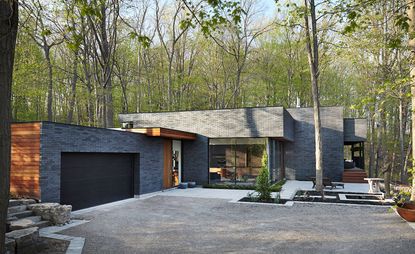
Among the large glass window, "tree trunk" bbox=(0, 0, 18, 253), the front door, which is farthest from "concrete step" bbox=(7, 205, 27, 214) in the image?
the large glass window

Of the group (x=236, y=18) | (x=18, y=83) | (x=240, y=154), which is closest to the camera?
(x=236, y=18)

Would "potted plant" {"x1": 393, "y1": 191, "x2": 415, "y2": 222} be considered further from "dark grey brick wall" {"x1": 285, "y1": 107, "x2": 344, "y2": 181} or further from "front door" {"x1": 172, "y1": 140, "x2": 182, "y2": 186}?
"dark grey brick wall" {"x1": 285, "y1": 107, "x2": 344, "y2": 181}

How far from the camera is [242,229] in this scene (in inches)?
289

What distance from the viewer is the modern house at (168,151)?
846 centimetres

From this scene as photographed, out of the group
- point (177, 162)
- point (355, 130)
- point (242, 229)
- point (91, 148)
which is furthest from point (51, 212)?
point (355, 130)

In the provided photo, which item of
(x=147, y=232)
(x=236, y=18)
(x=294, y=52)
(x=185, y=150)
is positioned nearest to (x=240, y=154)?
(x=185, y=150)

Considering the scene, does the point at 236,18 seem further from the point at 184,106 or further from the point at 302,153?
the point at 184,106

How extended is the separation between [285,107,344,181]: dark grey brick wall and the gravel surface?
8968mm

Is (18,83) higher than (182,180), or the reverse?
(18,83)

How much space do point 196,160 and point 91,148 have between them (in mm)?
7099

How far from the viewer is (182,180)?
16547 millimetres

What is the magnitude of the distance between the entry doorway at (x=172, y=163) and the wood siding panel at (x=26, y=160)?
7.15 meters

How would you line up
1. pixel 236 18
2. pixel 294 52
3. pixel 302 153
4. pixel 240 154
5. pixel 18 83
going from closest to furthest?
pixel 236 18
pixel 240 154
pixel 18 83
pixel 302 153
pixel 294 52

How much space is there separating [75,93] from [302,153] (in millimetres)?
15012
